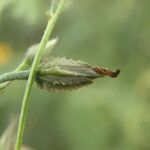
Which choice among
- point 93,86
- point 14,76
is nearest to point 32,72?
point 14,76

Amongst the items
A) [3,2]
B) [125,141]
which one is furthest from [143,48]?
[3,2]

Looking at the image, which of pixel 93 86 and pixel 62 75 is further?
pixel 93 86

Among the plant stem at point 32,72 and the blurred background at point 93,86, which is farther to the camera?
the blurred background at point 93,86

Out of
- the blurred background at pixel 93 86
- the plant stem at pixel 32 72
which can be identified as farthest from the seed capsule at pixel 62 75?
the blurred background at pixel 93 86

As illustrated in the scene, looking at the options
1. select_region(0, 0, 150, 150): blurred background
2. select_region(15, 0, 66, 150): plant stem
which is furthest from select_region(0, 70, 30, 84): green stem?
select_region(0, 0, 150, 150): blurred background

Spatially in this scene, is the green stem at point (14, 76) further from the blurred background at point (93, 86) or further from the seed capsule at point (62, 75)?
the blurred background at point (93, 86)

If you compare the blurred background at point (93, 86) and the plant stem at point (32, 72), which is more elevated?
the blurred background at point (93, 86)

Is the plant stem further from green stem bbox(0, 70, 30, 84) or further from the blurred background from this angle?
the blurred background

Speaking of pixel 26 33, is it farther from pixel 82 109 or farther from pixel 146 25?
pixel 82 109

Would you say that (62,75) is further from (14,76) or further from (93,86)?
(93,86)
